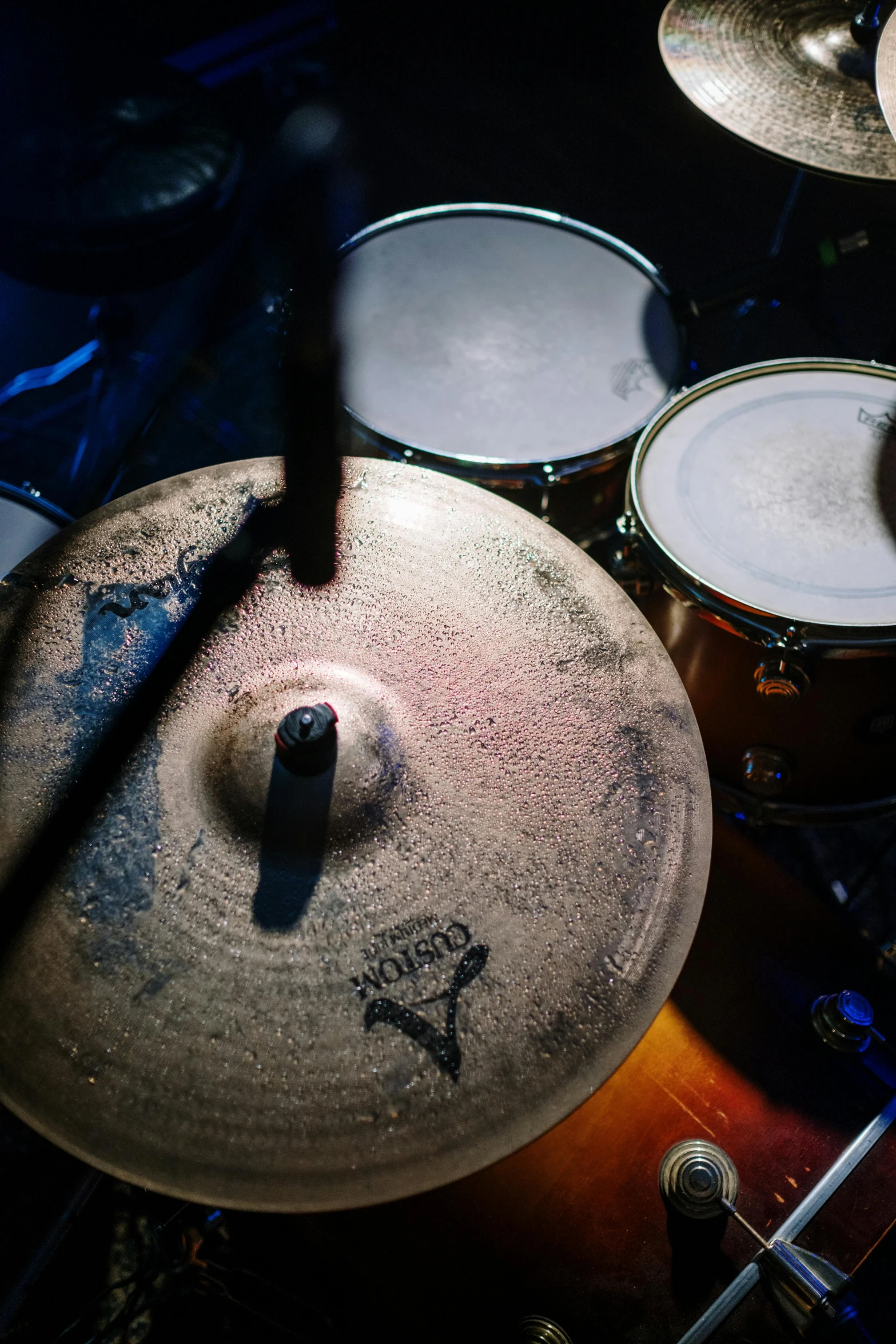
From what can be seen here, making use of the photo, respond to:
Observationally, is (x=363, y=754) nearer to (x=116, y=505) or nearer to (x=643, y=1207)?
(x=116, y=505)

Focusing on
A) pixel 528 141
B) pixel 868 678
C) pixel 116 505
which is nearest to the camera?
pixel 116 505

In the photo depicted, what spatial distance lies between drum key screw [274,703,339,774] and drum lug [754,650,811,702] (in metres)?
0.60

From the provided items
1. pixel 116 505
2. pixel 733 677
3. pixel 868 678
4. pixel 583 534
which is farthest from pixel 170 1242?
pixel 583 534

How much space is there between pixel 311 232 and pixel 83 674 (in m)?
1.40

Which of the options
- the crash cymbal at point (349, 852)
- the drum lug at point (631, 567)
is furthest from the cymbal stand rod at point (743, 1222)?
the drum lug at point (631, 567)

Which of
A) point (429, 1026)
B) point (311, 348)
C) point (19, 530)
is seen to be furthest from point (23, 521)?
point (429, 1026)

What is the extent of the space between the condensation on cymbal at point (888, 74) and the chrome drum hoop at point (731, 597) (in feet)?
1.06

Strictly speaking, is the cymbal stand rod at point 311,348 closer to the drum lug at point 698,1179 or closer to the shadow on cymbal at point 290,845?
the shadow on cymbal at point 290,845

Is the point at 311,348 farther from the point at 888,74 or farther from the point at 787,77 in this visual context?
the point at 787,77

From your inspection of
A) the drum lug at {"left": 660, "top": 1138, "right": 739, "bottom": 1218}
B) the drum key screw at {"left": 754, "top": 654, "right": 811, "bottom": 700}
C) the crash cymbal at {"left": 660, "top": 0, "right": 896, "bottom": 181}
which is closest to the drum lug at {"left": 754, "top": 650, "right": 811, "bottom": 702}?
the drum key screw at {"left": 754, "top": 654, "right": 811, "bottom": 700}

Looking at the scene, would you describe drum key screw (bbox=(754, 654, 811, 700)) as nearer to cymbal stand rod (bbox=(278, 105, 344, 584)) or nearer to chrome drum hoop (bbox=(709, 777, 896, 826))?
chrome drum hoop (bbox=(709, 777, 896, 826))

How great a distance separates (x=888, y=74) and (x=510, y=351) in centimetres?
63

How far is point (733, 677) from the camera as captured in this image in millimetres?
Result: 1253

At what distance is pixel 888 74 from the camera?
46.1 inches
